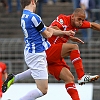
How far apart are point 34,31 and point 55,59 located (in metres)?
0.97

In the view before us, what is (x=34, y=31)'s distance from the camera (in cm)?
836

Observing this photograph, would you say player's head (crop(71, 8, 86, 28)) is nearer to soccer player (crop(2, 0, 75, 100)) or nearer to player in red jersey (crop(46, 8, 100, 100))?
Result: player in red jersey (crop(46, 8, 100, 100))

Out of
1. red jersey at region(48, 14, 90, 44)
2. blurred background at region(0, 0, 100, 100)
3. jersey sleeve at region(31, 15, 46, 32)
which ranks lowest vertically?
blurred background at region(0, 0, 100, 100)

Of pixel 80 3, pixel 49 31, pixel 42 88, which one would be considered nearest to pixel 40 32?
pixel 49 31

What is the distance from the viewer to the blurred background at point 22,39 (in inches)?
524

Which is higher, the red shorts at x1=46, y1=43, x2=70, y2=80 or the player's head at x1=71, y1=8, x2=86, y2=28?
the player's head at x1=71, y1=8, x2=86, y2=28

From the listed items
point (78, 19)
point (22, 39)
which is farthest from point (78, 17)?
point (22, 39)

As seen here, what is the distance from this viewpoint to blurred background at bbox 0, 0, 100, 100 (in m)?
13.3

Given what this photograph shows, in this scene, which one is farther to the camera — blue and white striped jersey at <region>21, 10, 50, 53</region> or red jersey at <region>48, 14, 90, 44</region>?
red jersey at <region>48, 14, 90, 44</region>

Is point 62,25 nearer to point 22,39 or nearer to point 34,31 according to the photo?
point 34,31

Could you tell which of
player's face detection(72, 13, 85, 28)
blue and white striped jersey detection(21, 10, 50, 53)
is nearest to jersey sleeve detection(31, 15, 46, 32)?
blue and white striped jersey detection(21, 10, 50, 53)

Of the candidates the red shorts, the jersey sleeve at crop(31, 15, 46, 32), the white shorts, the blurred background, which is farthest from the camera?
the blurred background

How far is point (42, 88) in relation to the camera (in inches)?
333

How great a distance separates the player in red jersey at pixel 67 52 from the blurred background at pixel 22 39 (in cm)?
154
